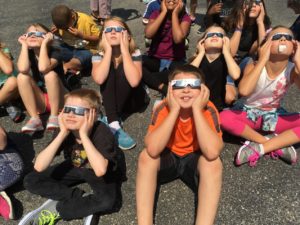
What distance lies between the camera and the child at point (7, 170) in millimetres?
2752

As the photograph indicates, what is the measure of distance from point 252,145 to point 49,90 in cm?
235

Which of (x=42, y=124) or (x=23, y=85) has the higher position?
(x=23, y=85)

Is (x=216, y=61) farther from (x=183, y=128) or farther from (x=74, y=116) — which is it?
(x=74, y=116)

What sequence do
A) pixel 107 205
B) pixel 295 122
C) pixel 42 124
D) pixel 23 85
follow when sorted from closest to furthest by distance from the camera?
pixel 107 205, pixel 295 122, pixel 23 85, pixel 42 124

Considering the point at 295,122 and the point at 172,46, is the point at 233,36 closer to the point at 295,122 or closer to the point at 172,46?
the point at 172,46

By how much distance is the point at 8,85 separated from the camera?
3754 mm

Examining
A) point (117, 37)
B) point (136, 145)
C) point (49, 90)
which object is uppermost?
point (117, 37)

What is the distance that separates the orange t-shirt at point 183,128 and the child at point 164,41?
1.46m

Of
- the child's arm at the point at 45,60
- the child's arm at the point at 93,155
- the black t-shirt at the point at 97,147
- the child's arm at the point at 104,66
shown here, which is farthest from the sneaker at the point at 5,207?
the child's arm at the point at 104,66

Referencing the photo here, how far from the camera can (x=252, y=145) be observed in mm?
3182

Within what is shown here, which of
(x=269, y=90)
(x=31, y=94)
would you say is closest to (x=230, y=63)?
(x=269, y=90)

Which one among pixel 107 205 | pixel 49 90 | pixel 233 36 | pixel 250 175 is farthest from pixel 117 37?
pixel 250 175

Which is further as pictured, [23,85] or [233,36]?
[233,36]

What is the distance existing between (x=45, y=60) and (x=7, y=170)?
1301 millimetres
